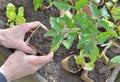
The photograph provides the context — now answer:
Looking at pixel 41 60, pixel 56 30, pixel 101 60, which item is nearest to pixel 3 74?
pixel 41 60

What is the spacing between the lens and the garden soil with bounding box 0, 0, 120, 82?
110 centimetres

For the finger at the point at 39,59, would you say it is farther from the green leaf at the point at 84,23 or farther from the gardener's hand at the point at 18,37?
the green leaf at the point at 84,23

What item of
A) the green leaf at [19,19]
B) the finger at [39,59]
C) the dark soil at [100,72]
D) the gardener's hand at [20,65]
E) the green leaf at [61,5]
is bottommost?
the dark soil at [100,72]

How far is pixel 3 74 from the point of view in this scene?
1.00 meters

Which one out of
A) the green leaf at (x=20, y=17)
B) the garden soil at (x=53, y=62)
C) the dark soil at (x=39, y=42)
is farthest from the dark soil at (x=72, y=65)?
the green leaf at (x=20, y=17)

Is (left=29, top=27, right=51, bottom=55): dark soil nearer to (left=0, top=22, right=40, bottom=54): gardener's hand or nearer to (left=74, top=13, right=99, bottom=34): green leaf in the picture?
(left=0, top=22, right=40, bottom=54): gardener's hand

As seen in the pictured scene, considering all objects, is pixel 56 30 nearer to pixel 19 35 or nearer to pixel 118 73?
pixel 19 35

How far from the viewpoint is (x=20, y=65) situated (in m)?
1.01

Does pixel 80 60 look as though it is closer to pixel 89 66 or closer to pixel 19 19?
pixel 89 66

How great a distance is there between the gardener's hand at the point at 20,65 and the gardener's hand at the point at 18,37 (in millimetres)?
26

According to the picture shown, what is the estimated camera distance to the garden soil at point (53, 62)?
1098 millimetres

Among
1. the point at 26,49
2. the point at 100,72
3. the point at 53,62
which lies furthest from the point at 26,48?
the point at 100,72

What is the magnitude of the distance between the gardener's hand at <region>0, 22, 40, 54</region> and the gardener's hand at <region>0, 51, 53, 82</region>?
26 millimetres

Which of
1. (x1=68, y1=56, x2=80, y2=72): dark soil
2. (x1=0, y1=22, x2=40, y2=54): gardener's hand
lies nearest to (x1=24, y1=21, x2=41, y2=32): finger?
(x1=0, y1=22, x2=40, y2=54): gardener's hand
